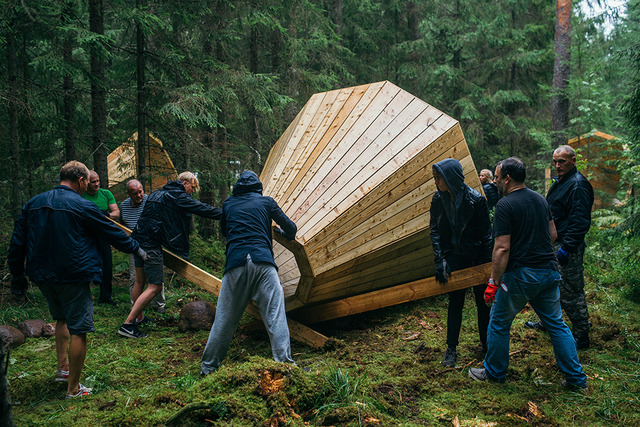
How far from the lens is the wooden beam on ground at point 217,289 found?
4.91 m

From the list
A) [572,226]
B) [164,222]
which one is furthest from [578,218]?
[164,222]

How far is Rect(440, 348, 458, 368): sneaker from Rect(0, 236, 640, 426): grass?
0.10 m

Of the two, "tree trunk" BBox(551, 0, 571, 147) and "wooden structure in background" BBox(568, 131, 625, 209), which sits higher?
"tree trunk" BBox(551, 0, 571, 147)

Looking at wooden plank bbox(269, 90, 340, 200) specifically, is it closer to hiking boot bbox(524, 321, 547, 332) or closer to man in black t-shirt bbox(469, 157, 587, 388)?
man in black t-shirt bbox(469, 157, 587, 388)

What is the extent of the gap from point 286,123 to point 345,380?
10.1m

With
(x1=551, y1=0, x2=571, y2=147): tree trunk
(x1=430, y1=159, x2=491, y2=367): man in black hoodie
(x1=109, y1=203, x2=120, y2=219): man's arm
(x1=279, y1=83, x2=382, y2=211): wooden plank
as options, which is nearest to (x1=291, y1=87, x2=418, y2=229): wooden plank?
(x1=279, y1=83, x2=382, y2=211): wooden plank

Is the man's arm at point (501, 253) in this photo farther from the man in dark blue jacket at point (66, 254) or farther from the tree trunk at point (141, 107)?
the tree trunk at point (141, 107)

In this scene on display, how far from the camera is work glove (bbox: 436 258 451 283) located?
429cm

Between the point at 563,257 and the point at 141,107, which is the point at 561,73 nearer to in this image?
the point at 563,257

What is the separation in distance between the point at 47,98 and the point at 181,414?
24.3 ft

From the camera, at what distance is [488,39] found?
1577 centimetres

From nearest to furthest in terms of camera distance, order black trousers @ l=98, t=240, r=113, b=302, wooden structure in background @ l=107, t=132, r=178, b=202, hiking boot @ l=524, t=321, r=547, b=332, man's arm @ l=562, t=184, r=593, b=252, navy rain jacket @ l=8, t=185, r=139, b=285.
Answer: navy rain jacket @ l=8, t=185, r=139, b=285 → man's arm @ l=562, t=184, r=593, b=252 → hiking boot @ l=524, t=321, r=547, b=332 → black trousers @ l=98, t=240, r=113, b=302 → wooden structure in background @ l=107, t=132, r=178, b=202

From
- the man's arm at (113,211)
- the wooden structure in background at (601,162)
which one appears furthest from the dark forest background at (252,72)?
the man's arm at (113,211)

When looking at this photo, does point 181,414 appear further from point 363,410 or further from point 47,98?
point 47,98
